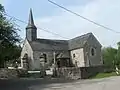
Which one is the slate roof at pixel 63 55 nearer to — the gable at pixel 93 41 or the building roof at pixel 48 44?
the building roof at pixel 48 44

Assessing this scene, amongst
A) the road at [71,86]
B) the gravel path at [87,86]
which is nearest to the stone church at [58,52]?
the road at [71,86]

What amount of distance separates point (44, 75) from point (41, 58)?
84.9ft

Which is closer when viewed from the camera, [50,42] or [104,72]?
[104,72]

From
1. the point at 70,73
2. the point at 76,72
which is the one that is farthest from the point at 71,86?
the point at 70,73

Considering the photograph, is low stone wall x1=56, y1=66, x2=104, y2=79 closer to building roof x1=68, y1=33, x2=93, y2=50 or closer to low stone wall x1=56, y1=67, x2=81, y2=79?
low stone wall x1=56, y1=67, x2=81, y2=79

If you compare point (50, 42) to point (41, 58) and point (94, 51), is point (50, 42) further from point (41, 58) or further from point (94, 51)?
point (94, 51)

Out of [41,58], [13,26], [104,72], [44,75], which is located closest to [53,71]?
[44,75]

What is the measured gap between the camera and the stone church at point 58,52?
72.9m

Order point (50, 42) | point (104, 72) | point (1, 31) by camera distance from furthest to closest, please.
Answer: point (50, 42) → point (104, 72) → point (1, 31)

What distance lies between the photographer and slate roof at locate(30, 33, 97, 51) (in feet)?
244

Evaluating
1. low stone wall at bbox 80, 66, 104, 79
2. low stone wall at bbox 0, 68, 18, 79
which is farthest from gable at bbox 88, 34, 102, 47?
low stone wall at bbox 0, 68, 18, 79

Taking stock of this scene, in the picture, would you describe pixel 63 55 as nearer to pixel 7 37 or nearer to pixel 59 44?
pixel 59 44

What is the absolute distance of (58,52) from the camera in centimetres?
7581

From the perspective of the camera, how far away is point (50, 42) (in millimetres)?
78375
